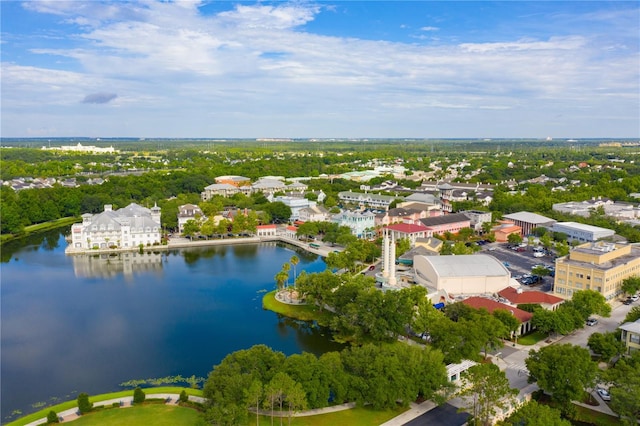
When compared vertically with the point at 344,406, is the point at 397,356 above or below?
above

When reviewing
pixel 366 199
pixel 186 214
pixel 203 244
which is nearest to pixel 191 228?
pixel 203 244

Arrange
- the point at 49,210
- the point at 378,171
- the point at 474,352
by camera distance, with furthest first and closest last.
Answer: the point at 378,171
the point at 49,210
the point at 474,352

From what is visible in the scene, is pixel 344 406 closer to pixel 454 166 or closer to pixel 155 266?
pixel 155 266

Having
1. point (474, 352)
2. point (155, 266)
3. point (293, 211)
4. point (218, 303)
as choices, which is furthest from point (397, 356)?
point (293, 211)

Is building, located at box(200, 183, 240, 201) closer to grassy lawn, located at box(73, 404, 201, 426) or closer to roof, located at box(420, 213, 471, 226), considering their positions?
roof, located at box(420, 213, 471, 226)

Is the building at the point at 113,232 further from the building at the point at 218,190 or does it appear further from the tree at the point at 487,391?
the tree at the point at 487,391

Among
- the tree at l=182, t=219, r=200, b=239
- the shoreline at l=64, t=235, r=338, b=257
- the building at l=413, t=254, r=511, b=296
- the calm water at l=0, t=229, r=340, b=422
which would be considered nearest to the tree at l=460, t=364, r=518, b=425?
the calm water at l=0, t=229, r=340, b=422
